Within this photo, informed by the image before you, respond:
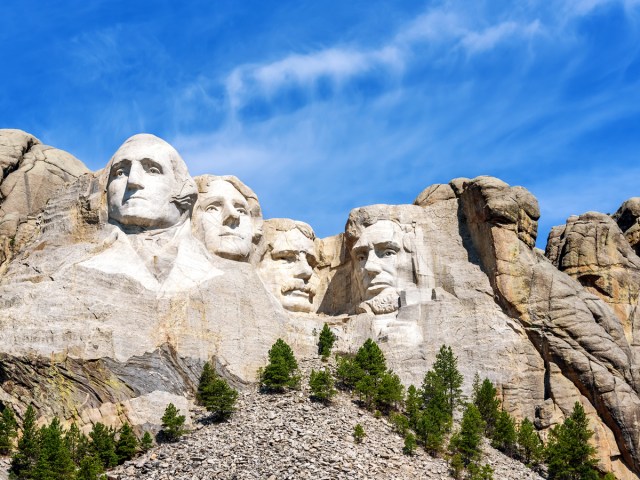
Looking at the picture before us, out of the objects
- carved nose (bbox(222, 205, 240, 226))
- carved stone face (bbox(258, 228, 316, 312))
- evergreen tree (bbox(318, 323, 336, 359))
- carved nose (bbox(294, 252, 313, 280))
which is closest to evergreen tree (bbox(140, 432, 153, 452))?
evergreen tree (bbox(318, 323, 336, 359))

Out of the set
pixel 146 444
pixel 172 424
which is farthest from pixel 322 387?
pixel 146 444

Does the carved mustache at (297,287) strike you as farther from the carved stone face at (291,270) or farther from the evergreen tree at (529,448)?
the evergreen tree at (529,448)

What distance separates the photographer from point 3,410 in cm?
3941

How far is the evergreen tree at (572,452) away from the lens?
4112 centimetres

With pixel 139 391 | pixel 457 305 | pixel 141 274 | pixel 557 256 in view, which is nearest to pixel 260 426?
pixel 139 391

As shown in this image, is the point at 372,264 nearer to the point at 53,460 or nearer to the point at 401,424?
the point at 401,424

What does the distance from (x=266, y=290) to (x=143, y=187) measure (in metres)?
4.65

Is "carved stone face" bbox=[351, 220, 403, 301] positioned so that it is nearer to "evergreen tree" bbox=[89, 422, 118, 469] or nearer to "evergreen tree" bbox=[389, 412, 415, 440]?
"evergreen tree" bbox=[389, 412, 415, 440]

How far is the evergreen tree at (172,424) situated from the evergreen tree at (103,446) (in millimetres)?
1380

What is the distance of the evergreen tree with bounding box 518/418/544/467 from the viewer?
42.0 metres

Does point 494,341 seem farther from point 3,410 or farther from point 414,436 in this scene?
point 3,410

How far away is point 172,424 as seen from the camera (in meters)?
39.3

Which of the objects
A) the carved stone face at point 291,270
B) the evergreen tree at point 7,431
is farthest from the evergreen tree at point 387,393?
the evergreen tree at point 7,431

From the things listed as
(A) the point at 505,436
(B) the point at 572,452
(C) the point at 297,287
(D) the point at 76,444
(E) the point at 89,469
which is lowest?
(E) the point at 89,469
